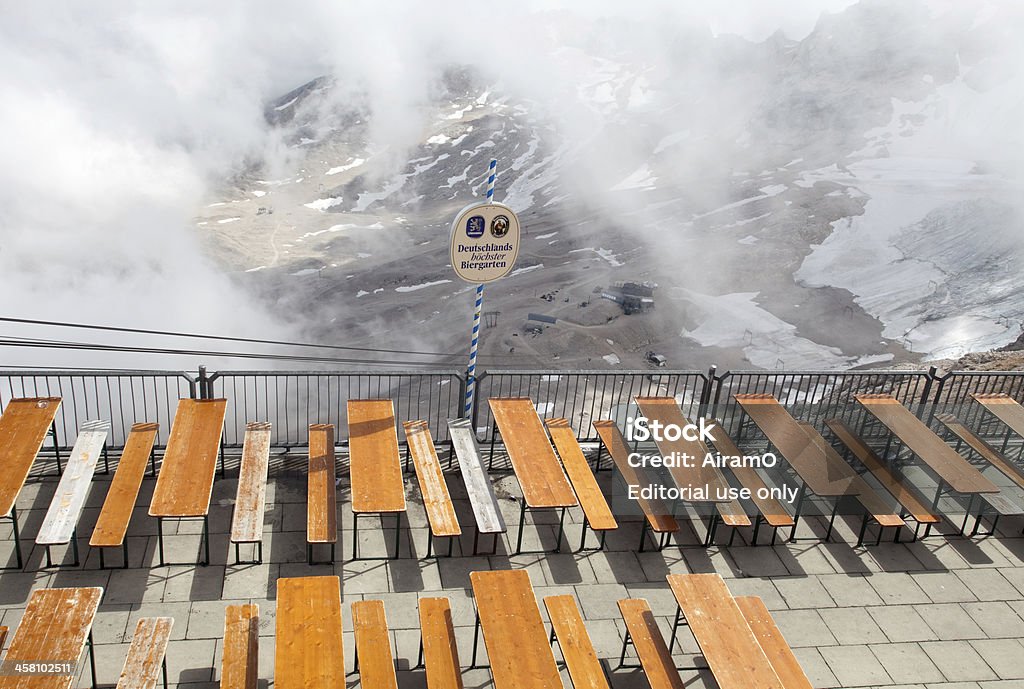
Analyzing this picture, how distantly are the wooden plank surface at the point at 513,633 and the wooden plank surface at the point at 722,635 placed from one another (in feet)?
3.89

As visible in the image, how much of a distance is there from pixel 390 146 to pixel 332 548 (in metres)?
91.2

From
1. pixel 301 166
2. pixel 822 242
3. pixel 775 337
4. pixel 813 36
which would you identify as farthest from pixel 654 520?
pixel 813 36

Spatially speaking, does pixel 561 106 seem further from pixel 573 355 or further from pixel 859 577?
pixel 859 577

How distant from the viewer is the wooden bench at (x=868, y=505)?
7.84m

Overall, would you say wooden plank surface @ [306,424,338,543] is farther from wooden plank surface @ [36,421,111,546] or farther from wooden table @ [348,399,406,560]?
wooden plank surface @ [36,421,111,546]

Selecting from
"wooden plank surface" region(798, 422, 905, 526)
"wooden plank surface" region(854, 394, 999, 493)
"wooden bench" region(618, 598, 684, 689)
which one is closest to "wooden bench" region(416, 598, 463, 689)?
"wooden bench" region(618, 598, 684, 689)

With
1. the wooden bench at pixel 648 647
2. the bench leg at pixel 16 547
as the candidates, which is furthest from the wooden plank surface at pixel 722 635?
the bench leg at pixel 16 547

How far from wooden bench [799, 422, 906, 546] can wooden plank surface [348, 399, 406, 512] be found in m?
4.53

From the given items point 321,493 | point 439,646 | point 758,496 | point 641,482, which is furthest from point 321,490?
point 758,496

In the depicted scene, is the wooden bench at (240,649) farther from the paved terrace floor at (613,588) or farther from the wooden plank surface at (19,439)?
the wooden plank surface at (19,439)

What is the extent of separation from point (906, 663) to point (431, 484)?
449 centimetres

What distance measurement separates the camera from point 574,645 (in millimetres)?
5852

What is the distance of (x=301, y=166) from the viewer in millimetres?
89750

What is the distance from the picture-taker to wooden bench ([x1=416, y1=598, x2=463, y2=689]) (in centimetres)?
548
